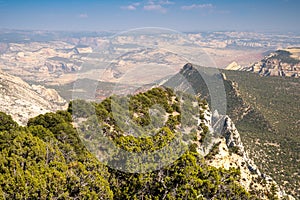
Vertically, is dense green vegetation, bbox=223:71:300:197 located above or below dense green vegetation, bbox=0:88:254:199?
below

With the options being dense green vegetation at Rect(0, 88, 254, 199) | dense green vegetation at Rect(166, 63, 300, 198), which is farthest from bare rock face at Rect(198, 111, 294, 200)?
dense green vegetation at Rect(166, 63, 300, 198)

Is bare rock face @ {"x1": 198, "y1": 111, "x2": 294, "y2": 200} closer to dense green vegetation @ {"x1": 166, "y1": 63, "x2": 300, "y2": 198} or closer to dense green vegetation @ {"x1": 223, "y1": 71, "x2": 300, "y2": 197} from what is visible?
dense green vegetation @ {"x1": 166, "y1": 63, "x2": 300, "y2": 198}

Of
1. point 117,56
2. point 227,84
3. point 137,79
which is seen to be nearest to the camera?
point 117,56

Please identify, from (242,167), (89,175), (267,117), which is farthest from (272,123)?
(89,175)

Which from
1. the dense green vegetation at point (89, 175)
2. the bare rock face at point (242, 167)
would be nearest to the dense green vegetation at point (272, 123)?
the bare rock face at point (242, 167)

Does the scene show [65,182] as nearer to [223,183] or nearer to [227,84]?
[223,183]

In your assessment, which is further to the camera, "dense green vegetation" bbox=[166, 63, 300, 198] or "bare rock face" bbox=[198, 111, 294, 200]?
"dense green vegetation" bbox=[166, 63, 300, 198]

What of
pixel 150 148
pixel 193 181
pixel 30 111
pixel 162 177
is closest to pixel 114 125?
pixel 150 148

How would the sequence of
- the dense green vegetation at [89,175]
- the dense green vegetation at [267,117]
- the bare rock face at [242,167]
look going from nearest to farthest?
the dense green vegetation at [89,175], the bare rock face at [242,167], the dense green vegetation at [267,117]

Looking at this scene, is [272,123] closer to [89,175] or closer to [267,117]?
[267,117]

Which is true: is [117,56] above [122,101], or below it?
above

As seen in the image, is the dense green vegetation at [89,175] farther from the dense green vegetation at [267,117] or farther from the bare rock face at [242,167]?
the dense green vegetation at [267,117]
